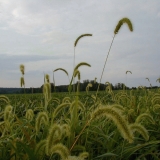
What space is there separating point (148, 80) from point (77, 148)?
5.21m

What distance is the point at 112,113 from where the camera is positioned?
4.42 feet

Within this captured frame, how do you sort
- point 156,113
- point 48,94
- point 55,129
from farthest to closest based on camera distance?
point 156,113 → point 48,94 → point 55,129

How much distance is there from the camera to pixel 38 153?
1.90m

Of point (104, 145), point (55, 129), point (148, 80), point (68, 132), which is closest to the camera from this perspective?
point (55, 129)

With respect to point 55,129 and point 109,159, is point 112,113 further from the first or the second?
point 109,159

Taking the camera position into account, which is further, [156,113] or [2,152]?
[156,113]

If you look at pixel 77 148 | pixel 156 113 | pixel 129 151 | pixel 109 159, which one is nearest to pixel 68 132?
pixel 77 148

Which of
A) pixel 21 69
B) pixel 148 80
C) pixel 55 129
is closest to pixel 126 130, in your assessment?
pixel 55 129

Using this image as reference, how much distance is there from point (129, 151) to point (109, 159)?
7.5 inches

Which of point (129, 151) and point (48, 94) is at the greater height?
point (48, 94)

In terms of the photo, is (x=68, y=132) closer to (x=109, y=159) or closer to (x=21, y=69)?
(x=109, y=159)

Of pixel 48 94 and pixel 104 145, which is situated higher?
pixel 48 94

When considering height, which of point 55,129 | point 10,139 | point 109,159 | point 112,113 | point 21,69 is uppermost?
point 21,69

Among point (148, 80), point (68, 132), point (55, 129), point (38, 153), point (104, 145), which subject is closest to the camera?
point (55, 129)
